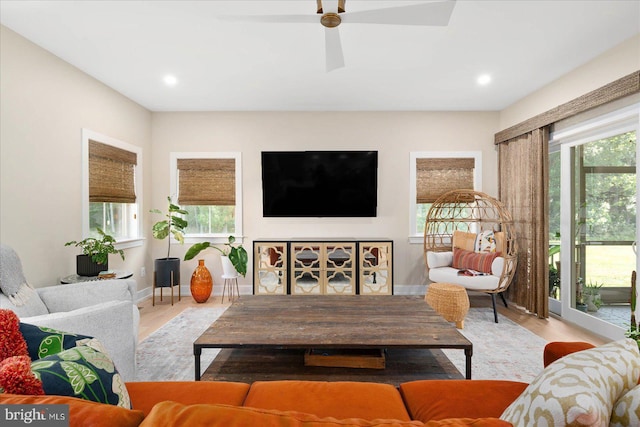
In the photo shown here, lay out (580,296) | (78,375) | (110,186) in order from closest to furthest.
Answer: (78,375) → (580,296) → (110,186)

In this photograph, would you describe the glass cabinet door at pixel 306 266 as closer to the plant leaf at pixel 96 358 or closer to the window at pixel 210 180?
the window at pixel 210 180

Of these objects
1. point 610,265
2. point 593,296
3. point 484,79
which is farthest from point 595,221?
point 484,79

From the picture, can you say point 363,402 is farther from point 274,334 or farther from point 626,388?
point 274,334

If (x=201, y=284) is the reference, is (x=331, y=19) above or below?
above

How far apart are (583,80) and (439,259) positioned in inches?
91.3

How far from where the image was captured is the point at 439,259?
4090 mm

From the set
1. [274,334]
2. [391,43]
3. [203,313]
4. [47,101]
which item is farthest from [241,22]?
[203,313]

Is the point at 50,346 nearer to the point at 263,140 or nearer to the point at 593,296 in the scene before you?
the point at 263,140

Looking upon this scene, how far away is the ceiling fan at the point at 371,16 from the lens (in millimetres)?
Result: 2016

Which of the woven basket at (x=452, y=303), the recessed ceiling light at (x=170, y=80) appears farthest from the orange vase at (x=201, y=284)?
the woven basket at (x=452, y=303)

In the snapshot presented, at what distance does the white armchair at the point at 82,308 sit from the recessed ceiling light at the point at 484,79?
3.74 m

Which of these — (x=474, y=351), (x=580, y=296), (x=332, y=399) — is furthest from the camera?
(x=580, y=296)

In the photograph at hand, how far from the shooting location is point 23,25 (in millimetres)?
2471

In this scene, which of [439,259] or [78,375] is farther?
[439,259]
